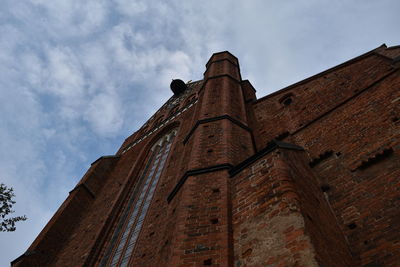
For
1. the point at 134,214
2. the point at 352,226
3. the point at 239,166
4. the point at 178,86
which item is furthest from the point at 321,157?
the point at 178,86

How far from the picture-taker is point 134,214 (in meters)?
9.34

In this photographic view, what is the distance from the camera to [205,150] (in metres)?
6.79

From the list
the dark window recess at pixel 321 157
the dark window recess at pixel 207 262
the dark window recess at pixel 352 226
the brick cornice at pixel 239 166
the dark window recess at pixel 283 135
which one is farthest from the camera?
the dark window recess at pixel 283 135

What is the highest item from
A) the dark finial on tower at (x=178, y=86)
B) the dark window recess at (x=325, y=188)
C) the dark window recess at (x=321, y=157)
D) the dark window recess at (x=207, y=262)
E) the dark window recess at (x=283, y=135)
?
the dark finial on tower at (x=178, y=86)

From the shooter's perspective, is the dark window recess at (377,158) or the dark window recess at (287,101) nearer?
the dark window recess at (377,158)

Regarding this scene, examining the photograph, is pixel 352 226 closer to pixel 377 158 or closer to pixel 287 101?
pixel 377 158

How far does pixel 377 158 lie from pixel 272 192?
1.93 m

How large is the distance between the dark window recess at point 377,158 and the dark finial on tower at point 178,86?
1741cm

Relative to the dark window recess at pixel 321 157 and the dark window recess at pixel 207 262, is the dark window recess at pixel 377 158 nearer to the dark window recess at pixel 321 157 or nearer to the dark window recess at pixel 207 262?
the dark window recess at pixel 321 157

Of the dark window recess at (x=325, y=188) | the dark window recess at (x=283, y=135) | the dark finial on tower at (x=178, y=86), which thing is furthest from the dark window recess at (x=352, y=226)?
the dark finial on tower at (x=178, y=86)

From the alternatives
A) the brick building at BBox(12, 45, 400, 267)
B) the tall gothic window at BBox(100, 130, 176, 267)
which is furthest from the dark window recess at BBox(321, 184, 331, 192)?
the tall gothic window at BBox(100, 130, 176, 267)

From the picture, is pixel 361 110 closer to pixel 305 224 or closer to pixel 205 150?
pixel 205 150

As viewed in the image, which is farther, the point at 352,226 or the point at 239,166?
the point at 239,166

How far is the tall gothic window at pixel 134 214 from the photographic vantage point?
7.79 m
